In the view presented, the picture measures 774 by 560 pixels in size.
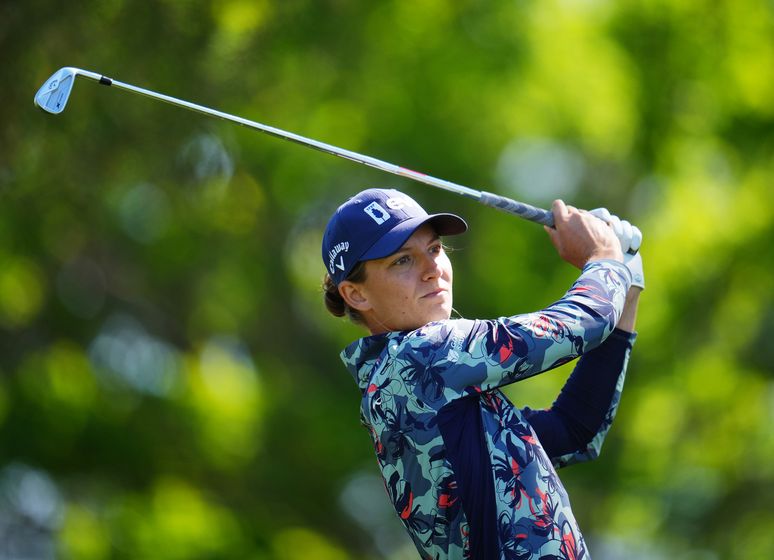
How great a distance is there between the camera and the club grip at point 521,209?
340 cm

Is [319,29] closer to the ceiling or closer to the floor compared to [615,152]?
closer to the ceiling

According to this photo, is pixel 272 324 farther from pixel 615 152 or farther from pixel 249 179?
pixel 615 152

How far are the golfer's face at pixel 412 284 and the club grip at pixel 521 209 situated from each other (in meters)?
0.26

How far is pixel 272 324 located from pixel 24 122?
749cm

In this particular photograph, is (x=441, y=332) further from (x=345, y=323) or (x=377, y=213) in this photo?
(x=345, y=323)

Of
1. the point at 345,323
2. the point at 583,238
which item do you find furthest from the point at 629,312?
the point at 345,323

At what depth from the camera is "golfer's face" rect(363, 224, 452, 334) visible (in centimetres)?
325

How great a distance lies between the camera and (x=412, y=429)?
3064 mm

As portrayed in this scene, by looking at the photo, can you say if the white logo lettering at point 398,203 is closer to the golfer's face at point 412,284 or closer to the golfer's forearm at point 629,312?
the golfer's face at point 412,284

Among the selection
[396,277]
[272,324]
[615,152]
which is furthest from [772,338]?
[396,277]

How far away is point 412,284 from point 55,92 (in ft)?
5.05

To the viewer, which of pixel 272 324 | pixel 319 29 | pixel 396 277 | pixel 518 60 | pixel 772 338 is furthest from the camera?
pixel 272 324

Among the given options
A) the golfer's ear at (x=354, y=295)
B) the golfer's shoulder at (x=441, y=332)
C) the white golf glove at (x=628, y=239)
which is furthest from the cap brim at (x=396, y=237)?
Answer: the white golf glove at (x=628, y=239)

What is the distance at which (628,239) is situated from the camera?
342 centimetres
